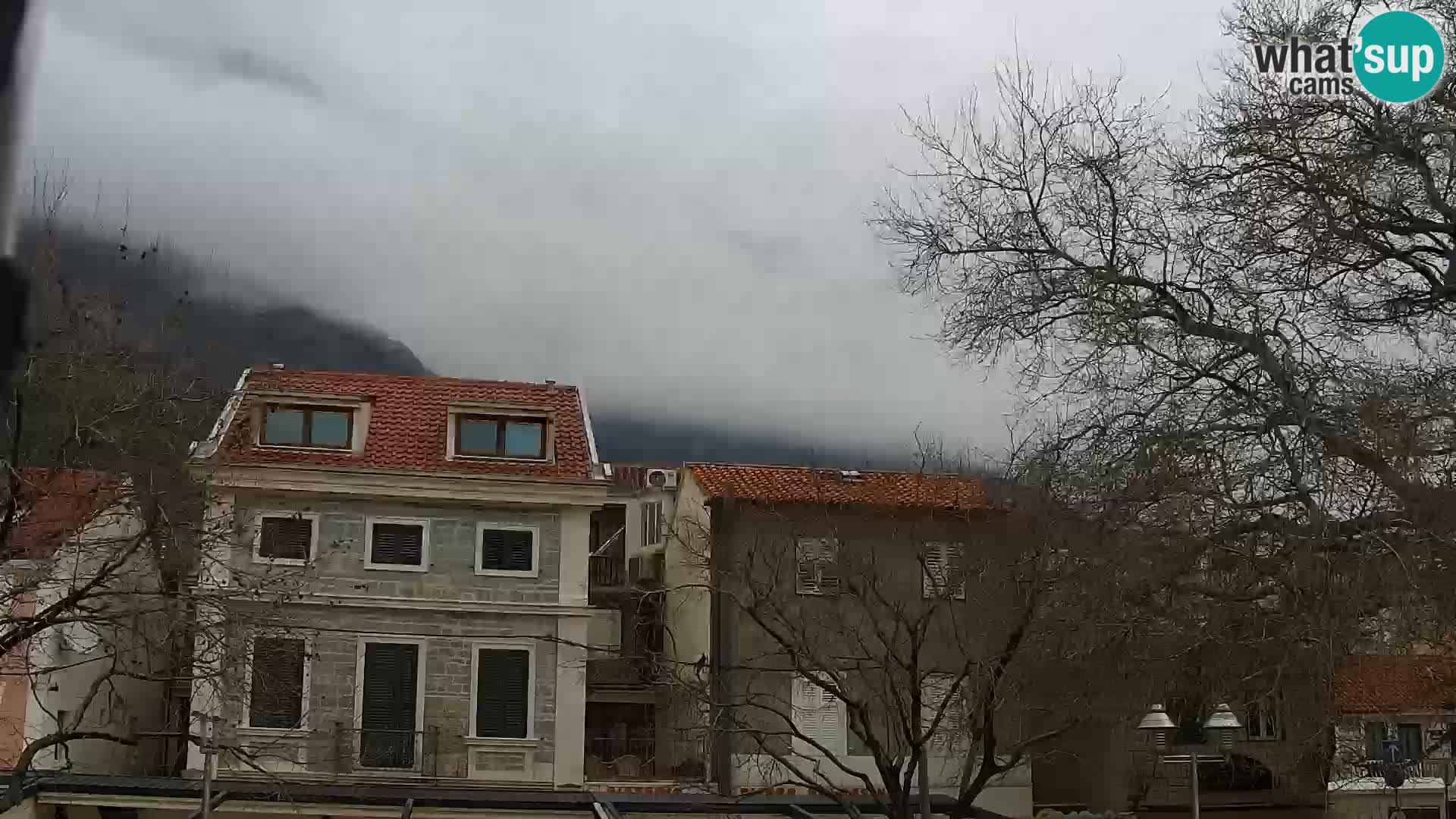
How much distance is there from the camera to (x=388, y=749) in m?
27.0

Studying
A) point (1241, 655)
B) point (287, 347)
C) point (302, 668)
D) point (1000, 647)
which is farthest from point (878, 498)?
point (287, 347)

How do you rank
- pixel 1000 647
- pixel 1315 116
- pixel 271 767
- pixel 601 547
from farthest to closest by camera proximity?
pixel 601 547 < pixel 271 767 < pixel 1000 647 < pixel 1315 116

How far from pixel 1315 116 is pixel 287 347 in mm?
34061

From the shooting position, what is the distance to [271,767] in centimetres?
2636

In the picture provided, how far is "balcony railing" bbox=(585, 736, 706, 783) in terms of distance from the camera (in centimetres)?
2888

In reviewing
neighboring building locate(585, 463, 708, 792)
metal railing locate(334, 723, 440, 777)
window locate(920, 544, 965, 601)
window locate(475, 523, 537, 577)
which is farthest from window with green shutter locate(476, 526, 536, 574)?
window locate(920, 544, 965, 601)

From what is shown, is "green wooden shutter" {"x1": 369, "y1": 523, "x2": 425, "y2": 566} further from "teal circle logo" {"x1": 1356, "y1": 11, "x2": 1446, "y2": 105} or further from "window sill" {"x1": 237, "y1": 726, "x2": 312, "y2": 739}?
"teal circle logo" {"x1": 1356, "y1": 11, "x2": 1446, "y2": 105}

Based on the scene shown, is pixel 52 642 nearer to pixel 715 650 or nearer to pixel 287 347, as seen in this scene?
pixel 715 650

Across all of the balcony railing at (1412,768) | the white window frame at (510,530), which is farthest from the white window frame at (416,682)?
the balcony railing at (1412,768)

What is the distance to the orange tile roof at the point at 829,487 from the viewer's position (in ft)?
76.1

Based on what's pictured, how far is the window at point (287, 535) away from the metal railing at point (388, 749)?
12.0 feet

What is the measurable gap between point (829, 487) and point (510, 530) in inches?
279

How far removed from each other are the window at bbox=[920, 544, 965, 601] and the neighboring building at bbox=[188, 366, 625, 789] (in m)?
8.56

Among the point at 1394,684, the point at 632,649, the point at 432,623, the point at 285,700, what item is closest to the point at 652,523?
the point at 632,649
